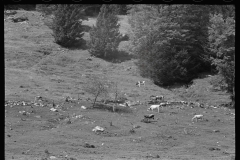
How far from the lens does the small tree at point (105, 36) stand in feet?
241

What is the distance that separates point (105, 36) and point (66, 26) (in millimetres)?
7835

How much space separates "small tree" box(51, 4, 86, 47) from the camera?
76.9 metres

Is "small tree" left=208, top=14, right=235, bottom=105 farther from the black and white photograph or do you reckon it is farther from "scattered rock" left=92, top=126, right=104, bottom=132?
"scattered rock" left=92, top=126, right=104, bottom=132

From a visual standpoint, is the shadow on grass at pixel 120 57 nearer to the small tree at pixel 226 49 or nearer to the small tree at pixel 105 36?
the small tree at pixel 105 36

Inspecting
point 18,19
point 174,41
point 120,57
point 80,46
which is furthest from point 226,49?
point 18,19

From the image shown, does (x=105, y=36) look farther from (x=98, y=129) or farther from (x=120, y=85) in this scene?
(x=98, y=129)

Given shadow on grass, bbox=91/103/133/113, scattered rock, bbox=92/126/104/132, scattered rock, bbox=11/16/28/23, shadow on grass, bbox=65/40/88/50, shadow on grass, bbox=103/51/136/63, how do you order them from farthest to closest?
scattered rock, bbox=11/16/28/23 → shadow on grass, bbox=65/40/88/50 → shadow on grass, bbox=103/51/136/63 → shadow on grass, bbox=91/103/133/113 → scattered rock, bbox=92/126/104/132

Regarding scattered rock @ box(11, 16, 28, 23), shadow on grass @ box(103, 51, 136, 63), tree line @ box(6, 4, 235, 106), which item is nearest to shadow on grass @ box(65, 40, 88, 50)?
tree line @ box(6, 4, 235, 106)

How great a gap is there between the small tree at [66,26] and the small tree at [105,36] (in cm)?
406

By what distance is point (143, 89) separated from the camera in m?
58.7

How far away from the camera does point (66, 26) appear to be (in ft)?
255

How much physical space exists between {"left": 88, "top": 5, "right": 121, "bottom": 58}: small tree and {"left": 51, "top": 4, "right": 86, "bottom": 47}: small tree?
160 inches
